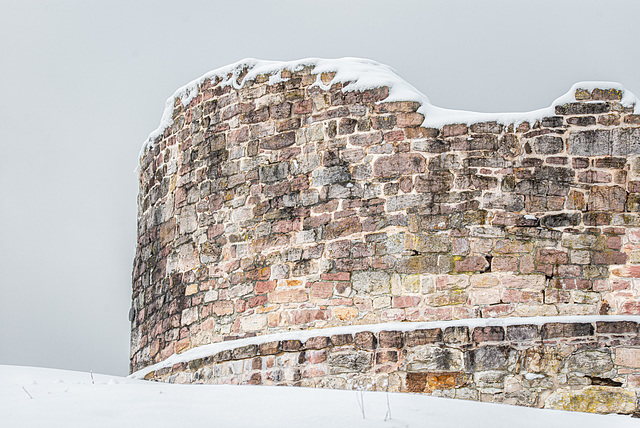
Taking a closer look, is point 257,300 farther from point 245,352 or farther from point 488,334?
point 488,334

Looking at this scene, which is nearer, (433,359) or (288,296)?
(433,359)

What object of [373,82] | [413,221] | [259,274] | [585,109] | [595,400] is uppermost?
[373,82]

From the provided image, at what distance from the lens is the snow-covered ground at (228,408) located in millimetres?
5879

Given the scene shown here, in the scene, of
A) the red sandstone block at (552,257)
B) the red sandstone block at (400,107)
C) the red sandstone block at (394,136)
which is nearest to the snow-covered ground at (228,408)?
the red sandstone block at (552,257)

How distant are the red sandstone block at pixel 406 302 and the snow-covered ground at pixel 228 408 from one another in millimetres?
1849

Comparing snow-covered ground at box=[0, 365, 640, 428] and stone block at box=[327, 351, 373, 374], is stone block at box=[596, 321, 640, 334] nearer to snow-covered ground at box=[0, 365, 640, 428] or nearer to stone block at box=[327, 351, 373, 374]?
snow-covered ground at box=[0, 365, 640, 428]

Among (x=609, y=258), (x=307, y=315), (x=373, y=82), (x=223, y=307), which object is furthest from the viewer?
(x=223, y=307)

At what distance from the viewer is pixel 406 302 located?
8.81m

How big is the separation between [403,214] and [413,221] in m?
0.11

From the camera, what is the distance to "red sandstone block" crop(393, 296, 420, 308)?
8805 millimetres

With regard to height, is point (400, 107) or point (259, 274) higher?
point (400, 107)

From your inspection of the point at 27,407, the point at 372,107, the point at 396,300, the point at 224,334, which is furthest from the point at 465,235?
the point at 27,407

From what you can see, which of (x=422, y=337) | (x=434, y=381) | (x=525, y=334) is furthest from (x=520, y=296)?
(x=434, y=381)

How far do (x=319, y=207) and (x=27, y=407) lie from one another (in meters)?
3.83
